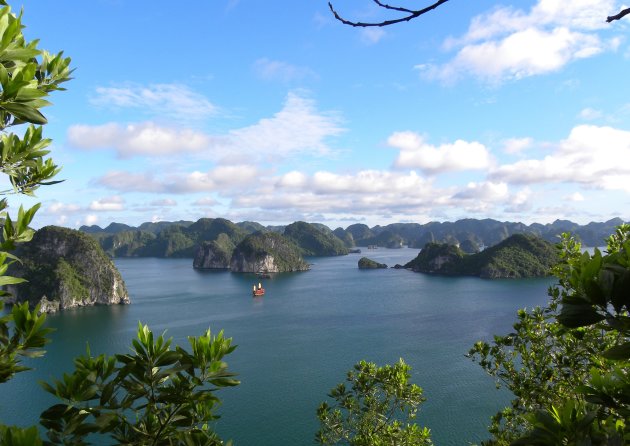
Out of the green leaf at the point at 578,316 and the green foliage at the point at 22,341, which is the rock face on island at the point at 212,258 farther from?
the green leaf at the point at 578,316

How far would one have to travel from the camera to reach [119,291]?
9988cm

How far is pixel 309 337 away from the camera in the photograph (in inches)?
2446

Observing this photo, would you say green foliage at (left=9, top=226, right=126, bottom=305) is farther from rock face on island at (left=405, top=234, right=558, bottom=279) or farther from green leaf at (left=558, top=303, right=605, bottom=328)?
green leaf at (left=558, top=303, right=605, bottom=328)

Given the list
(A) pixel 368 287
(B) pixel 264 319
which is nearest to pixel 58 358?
(B) pixel 264 319

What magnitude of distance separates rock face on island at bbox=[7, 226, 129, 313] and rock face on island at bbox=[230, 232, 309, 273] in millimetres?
66704

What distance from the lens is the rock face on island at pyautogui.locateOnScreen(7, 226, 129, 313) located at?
3703 inches

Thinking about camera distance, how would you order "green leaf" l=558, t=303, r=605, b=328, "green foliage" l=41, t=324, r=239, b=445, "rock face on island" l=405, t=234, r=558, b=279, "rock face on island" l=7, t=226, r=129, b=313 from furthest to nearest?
1. "rock face on island" l=405, t=234, r=558, b=279
2. "rock face on island" l=7, t=226, r=129, b=313
3. "green foliage" l=41, t=324, r=239, b=445
4. "green leaf" l=558, t=303, r=605, b=328

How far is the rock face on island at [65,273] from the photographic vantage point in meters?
94.1

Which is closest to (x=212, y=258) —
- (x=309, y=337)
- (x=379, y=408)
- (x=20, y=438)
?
(x=309, y=337)

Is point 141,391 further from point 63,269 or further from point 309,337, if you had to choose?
point 63,269

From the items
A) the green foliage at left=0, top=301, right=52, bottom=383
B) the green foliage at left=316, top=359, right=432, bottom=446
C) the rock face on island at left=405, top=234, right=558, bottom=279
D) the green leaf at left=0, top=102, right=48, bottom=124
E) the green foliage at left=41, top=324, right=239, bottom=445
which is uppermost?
the green leaf at left=0, top=102, right=48, bottom=124

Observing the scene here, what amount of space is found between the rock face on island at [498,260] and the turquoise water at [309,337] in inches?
369

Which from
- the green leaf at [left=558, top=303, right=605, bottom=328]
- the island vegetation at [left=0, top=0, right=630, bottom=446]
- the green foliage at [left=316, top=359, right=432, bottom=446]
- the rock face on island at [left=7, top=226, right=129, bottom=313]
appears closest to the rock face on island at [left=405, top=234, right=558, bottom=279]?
the rock face on island at [left=7, top=226, right=129, bottom=313]

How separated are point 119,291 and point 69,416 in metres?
108
